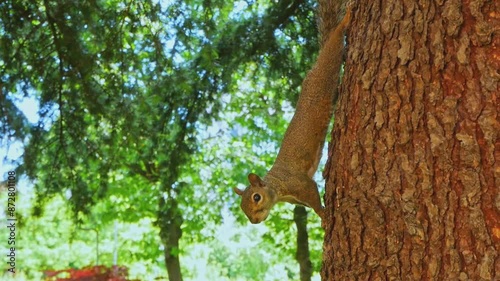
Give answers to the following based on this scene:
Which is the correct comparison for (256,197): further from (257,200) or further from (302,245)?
(302,245)

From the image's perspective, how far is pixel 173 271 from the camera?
685cm

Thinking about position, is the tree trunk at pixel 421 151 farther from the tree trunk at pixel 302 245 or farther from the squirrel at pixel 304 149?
the tree trunk at pixel 302 245

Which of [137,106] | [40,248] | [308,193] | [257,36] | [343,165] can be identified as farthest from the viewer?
[40,248]

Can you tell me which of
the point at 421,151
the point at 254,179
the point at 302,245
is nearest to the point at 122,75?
the point at 254,179

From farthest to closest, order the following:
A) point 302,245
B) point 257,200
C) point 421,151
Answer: point 302,245 → point 257,200 → point 421,151

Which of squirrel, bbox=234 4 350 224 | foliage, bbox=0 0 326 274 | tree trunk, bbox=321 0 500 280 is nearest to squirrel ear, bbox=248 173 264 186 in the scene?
squirrel, bbox=234 4 350 224

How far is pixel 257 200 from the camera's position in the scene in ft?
8.01

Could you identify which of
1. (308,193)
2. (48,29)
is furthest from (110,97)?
(308,193)

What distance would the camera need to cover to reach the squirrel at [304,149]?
2.44 meters

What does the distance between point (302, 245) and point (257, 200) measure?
358 centimetres

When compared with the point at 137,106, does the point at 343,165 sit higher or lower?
lower

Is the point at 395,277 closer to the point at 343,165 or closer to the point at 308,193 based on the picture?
the point at 343,165

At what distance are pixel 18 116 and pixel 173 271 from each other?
391 centimetres

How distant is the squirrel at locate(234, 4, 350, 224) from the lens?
2.44 m
